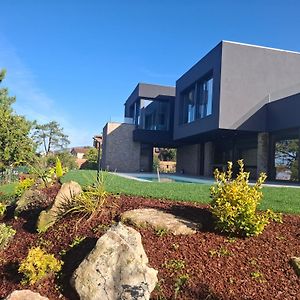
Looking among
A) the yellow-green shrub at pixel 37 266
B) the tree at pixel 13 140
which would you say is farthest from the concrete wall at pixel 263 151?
the yellow-green shrub at pixel 37 266

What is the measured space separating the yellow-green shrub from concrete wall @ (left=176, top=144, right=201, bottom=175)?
1003 inches

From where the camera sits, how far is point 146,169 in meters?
35.1

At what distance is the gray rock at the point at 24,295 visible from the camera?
3.66m

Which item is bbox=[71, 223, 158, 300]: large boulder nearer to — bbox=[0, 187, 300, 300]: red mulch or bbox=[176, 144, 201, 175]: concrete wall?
bbox=[0, 187, 300, 300]: red mulch

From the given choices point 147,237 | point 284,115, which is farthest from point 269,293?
point 284,115

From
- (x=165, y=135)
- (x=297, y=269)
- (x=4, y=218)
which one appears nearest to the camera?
(x=297, y=269)

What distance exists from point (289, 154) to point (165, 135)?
49.1 ft

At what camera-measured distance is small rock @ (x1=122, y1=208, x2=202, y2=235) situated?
5.02m

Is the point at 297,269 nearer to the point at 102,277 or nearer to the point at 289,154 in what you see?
the point at 102,277

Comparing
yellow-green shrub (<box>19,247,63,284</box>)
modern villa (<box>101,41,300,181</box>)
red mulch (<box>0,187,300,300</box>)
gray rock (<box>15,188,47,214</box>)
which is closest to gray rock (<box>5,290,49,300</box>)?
red mulch (<box>0,187,300,300</box>)

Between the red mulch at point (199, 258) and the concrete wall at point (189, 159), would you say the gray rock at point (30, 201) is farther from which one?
the concrete wall at point (189, 159)

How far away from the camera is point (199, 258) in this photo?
444 centimetres

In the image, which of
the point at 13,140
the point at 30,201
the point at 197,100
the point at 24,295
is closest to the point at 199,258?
the point at 24,295

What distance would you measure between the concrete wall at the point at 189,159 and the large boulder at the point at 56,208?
2373cm
